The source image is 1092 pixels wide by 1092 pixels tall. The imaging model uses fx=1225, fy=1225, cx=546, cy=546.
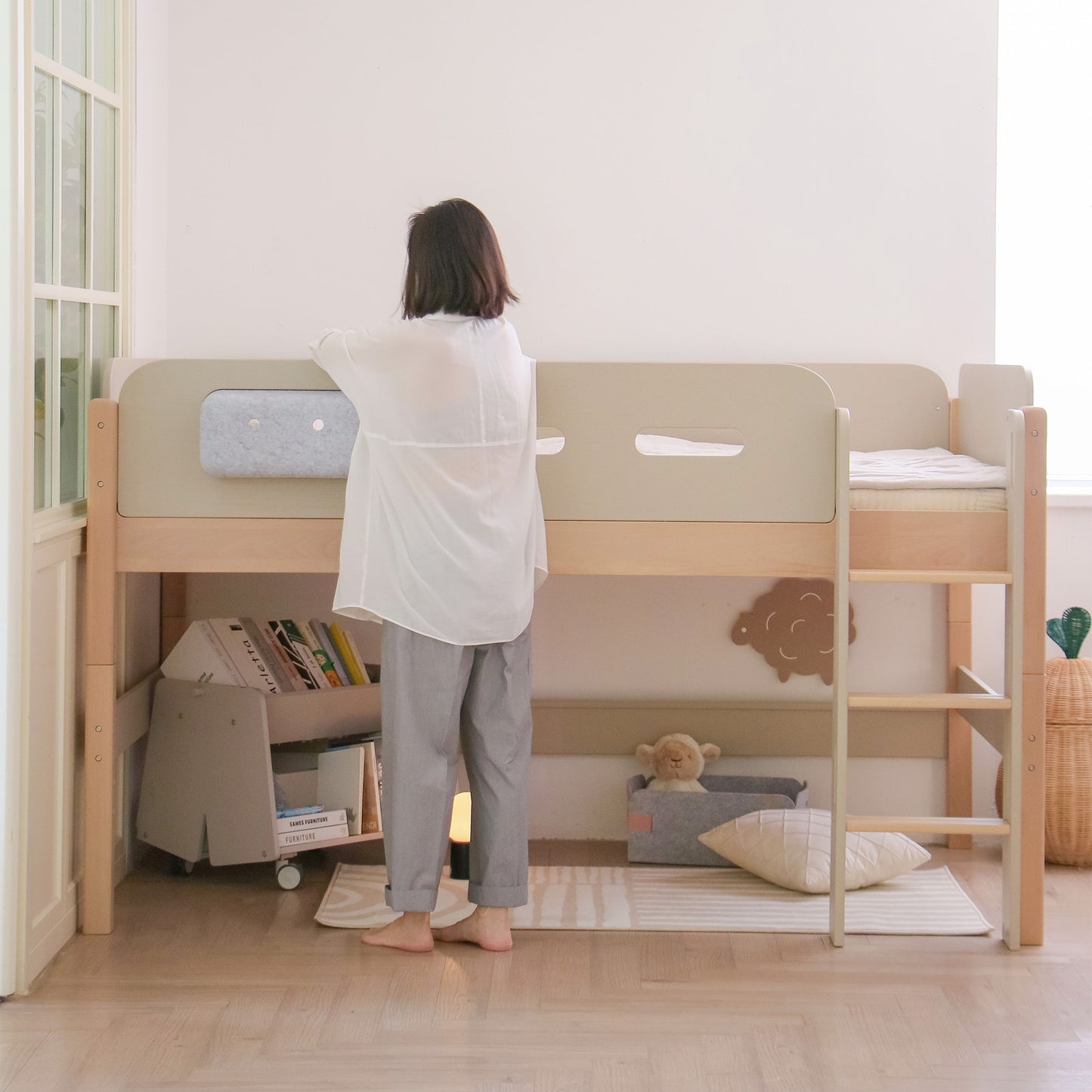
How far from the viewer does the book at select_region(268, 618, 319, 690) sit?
8.48 feet

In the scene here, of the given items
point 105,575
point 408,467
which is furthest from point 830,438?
point 105,575

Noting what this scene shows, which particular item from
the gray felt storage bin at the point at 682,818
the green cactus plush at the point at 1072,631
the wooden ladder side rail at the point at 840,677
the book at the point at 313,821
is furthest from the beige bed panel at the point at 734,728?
the wooden ladder side rail at the point at 840,677

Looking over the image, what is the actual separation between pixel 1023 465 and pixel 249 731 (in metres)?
Answer: 1.53

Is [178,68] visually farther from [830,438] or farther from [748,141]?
[830,438]

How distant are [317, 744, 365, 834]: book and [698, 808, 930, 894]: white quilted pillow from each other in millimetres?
730

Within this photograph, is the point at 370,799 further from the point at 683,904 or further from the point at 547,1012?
the point at 547,1012

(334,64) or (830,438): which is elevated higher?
(334,64)

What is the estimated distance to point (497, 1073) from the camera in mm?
1688

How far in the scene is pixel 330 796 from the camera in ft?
8.26

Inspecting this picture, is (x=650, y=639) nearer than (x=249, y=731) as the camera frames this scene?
No

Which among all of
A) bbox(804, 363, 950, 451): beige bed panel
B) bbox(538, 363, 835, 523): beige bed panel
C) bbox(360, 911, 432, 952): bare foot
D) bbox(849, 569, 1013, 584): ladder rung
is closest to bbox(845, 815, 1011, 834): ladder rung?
bbox(849, 569, 1013, 584): ladder rung

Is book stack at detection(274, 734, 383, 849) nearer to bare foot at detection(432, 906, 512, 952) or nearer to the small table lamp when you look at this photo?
the small table lamp

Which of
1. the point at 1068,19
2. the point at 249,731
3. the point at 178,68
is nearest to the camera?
the point at 249,731

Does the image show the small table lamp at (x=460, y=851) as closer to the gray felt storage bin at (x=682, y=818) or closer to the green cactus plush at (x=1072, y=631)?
the gray felt storage bin at (x=682, y=818)
